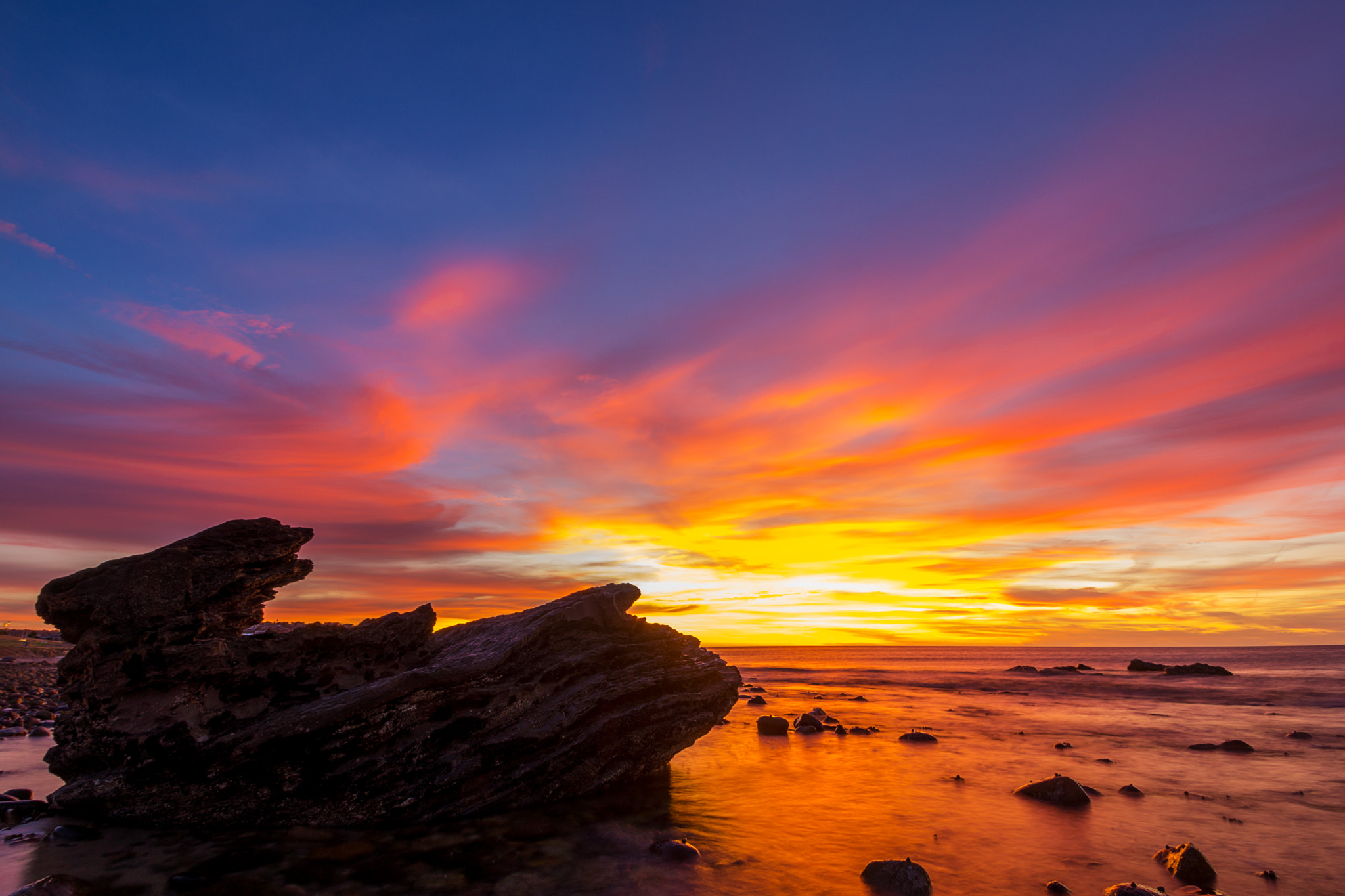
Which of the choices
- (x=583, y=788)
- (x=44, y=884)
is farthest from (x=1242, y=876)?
(x=44, y=884)

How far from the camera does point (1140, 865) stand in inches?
492

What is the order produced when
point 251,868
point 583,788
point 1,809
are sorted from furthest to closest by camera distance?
point 583,788 < point 1,809 < point 251,868

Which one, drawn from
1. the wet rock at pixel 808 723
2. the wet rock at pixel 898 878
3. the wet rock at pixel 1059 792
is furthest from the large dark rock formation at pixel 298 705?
the wet rock at pixel 808 723

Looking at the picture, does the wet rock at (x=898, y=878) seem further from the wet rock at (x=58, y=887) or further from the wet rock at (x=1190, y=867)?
the wet rock at (x=58, y=887)

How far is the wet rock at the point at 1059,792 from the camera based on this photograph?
56.1ft

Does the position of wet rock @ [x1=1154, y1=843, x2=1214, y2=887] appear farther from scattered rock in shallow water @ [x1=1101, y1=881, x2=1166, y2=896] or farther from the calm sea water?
scattered rock in shallow water @ [x1=1101, y1=881, x2=1166, y2=896]

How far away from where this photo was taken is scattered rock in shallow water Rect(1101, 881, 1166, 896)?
10094mm

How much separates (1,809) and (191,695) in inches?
193

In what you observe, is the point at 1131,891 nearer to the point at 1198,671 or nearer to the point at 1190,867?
the point at 1190,867

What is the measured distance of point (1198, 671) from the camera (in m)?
69.2

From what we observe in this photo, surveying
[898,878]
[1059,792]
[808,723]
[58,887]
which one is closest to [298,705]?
[58,887]

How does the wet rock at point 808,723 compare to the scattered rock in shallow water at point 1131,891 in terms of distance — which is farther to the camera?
the wet rock at point 808,723

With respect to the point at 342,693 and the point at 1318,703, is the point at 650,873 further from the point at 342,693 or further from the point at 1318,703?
the point at 1318,703

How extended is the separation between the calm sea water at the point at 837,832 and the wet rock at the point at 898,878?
26 cm
